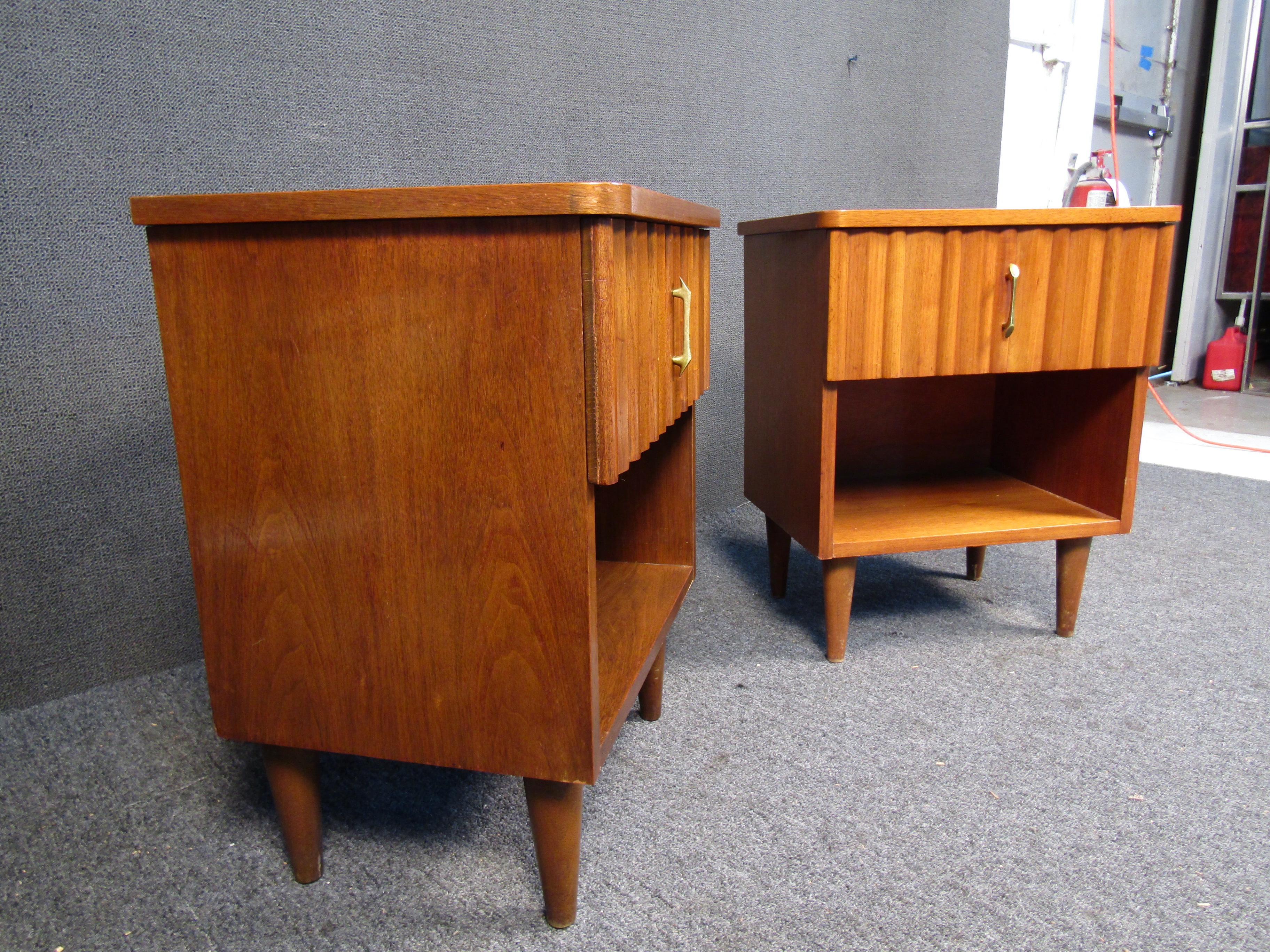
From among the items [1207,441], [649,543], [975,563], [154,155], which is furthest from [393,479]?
[1207,441]

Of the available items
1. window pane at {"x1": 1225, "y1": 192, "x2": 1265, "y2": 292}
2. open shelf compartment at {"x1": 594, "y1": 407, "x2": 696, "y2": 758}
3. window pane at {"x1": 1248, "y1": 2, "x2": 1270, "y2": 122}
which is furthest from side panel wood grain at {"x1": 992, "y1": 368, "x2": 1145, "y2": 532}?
window pane at {"x1": 1248, "y1": 2, "x2": 1270, "y2": 122}

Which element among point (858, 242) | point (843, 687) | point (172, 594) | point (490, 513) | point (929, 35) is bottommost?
point (843, 687)

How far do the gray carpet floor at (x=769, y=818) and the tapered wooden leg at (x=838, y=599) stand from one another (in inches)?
1.4

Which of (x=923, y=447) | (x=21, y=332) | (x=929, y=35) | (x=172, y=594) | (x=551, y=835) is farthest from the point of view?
(x=929, y=35)

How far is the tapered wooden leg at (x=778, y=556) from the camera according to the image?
4.16ft

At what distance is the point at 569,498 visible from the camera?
57cm

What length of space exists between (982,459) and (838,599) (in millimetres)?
484

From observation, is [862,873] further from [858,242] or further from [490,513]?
[858,242]

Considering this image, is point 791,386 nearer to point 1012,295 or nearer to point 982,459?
point 1012,295

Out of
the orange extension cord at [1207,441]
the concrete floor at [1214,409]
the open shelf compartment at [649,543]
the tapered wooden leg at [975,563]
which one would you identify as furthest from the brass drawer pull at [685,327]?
the concrete floor at [1214,409]

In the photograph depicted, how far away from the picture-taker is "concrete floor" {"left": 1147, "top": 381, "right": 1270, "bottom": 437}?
2.41 m

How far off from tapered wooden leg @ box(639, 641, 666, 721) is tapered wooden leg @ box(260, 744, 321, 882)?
350mm

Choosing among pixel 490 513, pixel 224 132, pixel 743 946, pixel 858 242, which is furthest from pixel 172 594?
pixel 858 242

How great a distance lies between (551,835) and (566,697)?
0.42 feet
